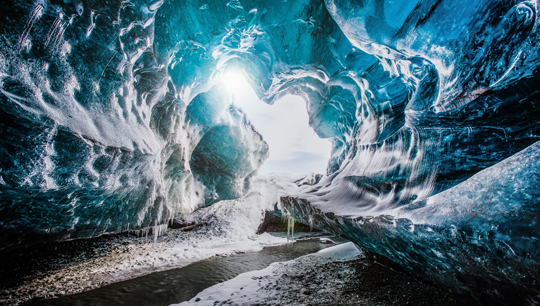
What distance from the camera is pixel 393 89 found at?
424 cm

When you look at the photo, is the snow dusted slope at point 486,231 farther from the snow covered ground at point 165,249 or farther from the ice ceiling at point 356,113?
the snow covered ground at point 165,249

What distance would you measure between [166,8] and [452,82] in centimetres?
588

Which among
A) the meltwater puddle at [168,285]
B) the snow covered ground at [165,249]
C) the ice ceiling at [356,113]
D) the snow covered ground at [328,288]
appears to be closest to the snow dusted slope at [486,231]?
the ice ceiling at [356,113]

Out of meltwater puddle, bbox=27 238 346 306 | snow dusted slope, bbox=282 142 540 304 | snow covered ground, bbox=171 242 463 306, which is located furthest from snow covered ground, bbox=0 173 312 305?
snow dusted slope, bbox=282 142 540 304

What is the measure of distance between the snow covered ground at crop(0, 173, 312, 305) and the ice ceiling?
1223mm

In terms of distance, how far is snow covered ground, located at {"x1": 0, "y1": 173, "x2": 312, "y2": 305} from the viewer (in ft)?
13.2

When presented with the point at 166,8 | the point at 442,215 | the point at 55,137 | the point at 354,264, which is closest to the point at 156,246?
the point at 55,137

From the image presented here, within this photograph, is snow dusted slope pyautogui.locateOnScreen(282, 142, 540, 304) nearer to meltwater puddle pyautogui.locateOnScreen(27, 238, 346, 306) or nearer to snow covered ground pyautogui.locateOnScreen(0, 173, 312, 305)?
meltwater puddle pyautogui.locateOnScreen(27, 238, 346, 306)

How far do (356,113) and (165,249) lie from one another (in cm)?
843

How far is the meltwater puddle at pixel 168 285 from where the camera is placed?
3.50 m

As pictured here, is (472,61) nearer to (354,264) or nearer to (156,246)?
(354,264)

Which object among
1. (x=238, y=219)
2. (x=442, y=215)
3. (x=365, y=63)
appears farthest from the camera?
(x=238, y=219)

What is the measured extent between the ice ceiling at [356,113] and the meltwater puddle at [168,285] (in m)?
1.29

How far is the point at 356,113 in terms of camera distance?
19.7ft
